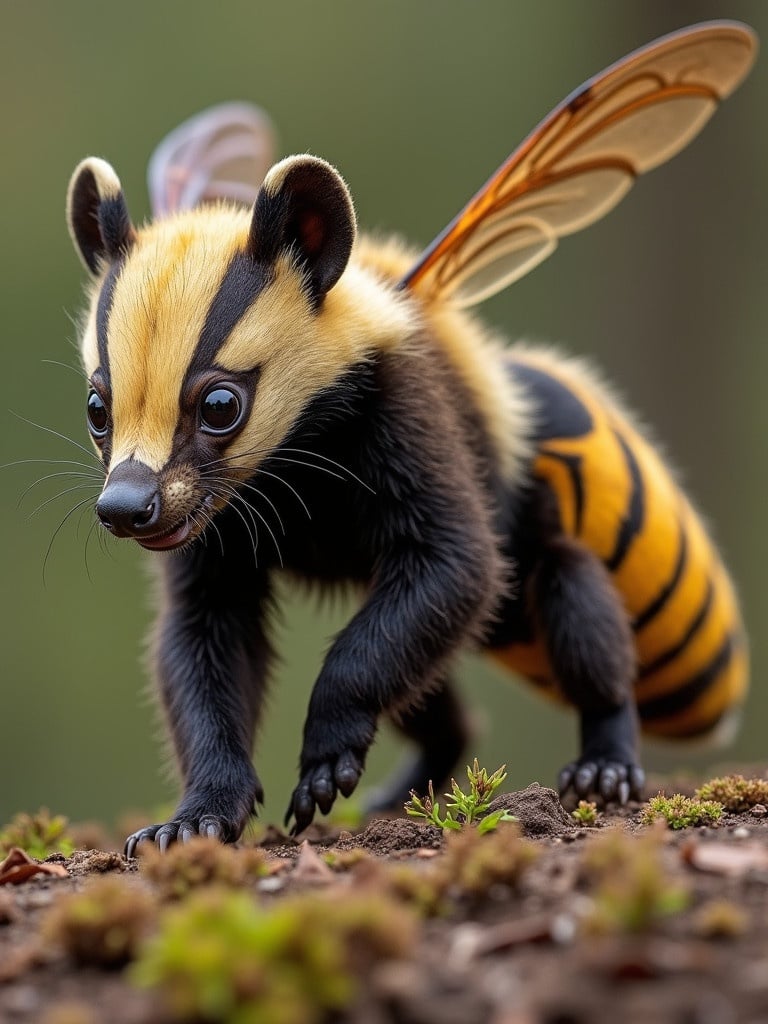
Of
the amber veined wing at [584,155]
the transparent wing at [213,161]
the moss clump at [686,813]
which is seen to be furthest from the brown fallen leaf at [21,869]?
the transparent wing at [213,161]

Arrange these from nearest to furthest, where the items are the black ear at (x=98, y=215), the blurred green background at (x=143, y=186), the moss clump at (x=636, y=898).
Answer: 1. the moss clump at (x=636, y=898)
2. the black ear at (x=98, y=215)
3. the blurred green background at (x=143, y=186)

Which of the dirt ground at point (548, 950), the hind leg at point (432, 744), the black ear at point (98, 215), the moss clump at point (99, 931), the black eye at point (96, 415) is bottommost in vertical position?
the dirt ground at point (548, 950)

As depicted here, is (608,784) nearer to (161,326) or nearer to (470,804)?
(470,804)

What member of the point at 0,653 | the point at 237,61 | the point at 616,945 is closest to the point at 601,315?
the point at 237,61

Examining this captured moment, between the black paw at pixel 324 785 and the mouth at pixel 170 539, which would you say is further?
the black paw at pixel 324 785

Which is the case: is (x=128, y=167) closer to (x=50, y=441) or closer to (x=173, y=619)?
(x=50, y=441)

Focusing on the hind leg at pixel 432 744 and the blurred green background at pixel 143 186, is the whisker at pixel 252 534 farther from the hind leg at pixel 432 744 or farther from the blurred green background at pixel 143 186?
the blurred green background at pixel 143 186

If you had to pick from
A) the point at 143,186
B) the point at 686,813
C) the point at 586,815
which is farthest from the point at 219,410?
the point at 143,186

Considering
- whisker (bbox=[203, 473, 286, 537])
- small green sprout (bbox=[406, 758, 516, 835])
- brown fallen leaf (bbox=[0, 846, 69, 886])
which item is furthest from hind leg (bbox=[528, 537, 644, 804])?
brown fallen leaf (bbox=[0, 846, 69, 886])
